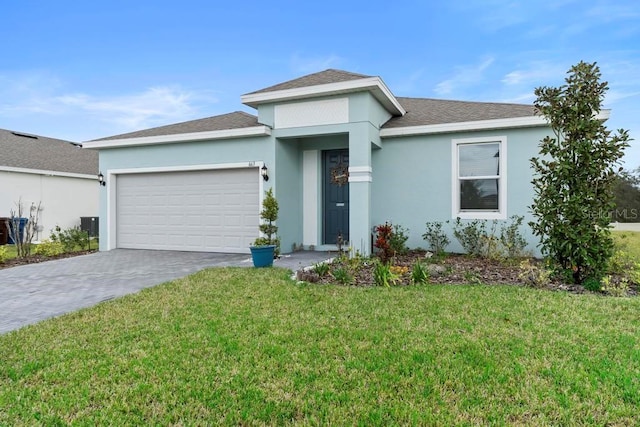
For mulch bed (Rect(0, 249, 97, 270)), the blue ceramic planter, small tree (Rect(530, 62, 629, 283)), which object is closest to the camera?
small tree (Rect(530, 62, 629, 283))

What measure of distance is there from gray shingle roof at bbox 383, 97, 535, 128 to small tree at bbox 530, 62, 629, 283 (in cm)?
276

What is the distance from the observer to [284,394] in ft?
8.92

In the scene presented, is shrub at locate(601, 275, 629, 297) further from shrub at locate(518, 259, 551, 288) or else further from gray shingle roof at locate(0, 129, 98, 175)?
gray shingle roof at locate(0, 129, 98, 175)

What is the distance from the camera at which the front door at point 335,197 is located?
406 inches

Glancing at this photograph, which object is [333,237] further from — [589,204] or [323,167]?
[589,204]

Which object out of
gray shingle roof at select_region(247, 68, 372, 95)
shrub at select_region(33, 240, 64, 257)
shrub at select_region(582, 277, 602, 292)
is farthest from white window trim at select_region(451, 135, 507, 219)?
shrub at select_region(33, 240, 64, 257)

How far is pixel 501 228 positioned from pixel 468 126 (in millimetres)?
2625

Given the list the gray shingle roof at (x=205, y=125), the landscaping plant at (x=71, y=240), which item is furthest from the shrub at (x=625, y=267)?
the landscaping plant at (x=71, y=240)

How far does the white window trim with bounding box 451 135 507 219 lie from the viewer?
888cm

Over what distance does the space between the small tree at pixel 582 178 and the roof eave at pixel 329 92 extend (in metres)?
3.79

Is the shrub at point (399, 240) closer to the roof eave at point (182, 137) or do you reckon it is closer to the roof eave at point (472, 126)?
the roof eave at point (472, 126)

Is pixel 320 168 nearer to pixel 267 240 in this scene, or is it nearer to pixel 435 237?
pixel 267 240

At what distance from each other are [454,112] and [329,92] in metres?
3.73

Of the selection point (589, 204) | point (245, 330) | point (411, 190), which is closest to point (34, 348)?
point (245, 330)
